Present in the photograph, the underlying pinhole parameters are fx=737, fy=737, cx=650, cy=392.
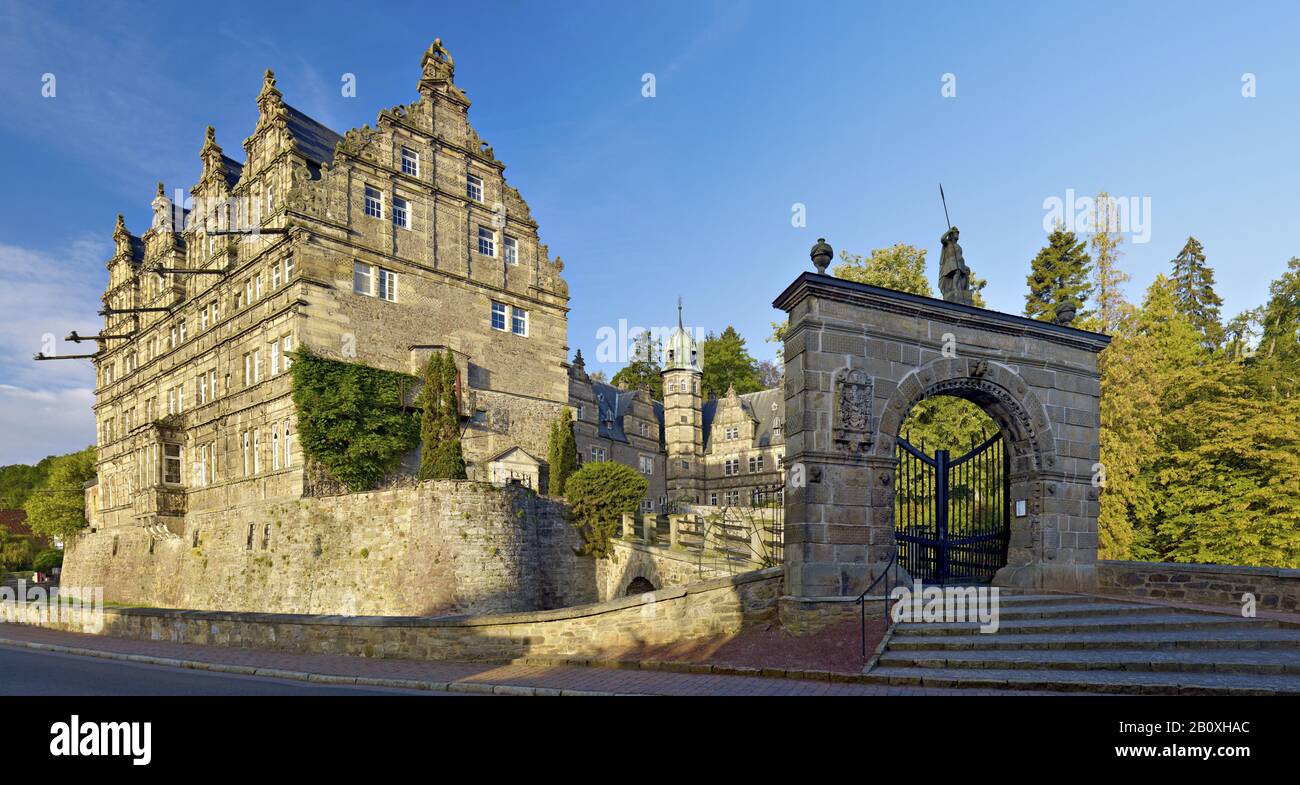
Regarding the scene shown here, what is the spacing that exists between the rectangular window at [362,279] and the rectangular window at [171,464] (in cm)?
1401

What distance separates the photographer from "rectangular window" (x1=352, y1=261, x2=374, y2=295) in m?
28.3

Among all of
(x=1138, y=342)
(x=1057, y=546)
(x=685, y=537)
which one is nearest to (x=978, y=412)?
(x=1138, y=342)

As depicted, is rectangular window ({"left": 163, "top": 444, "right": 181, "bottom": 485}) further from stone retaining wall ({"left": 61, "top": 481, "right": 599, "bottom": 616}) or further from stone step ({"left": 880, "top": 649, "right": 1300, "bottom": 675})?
stone step ({"left": 880, "top": 649, "right": 1300, "bottom": 675})

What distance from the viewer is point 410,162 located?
30.8m

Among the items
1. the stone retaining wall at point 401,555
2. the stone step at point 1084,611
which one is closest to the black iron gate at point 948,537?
the stone step at point 1084,611

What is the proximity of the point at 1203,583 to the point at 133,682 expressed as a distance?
18642mm

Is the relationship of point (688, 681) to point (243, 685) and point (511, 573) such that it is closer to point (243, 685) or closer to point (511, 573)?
point (243, 685)

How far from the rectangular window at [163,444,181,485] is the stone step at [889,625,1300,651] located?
34228 mm

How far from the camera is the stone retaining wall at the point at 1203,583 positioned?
13.0 m

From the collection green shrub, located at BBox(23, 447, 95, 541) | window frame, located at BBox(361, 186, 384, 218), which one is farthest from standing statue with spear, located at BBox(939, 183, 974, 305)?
green shrub, located at BBox(23, 447, 95, 541)

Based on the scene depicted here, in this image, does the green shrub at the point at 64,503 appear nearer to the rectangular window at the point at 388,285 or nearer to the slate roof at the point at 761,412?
the rectangular window at the point at 388,285

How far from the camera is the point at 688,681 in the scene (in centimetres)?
1047
